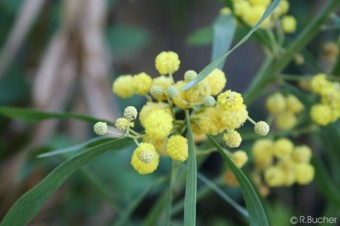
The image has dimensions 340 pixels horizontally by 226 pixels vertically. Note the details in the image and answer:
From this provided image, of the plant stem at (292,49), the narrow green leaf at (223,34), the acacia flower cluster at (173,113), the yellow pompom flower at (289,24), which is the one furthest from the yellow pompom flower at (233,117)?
the yellow pompom flower at (289,24)

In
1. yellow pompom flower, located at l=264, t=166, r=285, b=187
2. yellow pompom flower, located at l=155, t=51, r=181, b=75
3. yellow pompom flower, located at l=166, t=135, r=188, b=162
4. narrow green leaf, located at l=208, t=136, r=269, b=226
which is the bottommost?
narrow green leaf, located at l=208, t=136, r=269, b=226

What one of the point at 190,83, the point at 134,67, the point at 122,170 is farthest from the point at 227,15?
the point at 134,67

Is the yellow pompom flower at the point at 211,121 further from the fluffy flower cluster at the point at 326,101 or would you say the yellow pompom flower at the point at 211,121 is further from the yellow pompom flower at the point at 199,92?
the fluffy flower cluster at the point at 326,101

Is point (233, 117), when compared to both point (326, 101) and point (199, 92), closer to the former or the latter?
point (199, 92)

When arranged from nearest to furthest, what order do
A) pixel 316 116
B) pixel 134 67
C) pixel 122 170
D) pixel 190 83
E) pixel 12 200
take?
pixel 190 83 → pixel 316 116 → pixel 12 200 → pixel 122 170 → pixel 134 67

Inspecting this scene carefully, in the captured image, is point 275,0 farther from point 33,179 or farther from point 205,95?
point 33,179

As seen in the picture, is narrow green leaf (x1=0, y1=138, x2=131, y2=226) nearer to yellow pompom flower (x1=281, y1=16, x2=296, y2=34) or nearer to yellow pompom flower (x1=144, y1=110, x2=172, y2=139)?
yellow pompom flower (x1=144, y1=110, x2=172, y2=139)

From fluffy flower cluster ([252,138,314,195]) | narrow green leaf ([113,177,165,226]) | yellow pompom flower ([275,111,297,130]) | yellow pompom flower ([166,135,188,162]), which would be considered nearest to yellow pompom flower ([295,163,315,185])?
fluffy flower cluster ([252,138,314,195])
